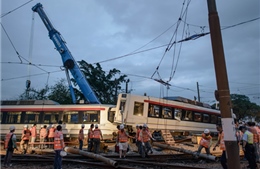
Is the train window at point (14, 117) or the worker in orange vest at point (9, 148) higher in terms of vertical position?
the train window at point (14, 117)

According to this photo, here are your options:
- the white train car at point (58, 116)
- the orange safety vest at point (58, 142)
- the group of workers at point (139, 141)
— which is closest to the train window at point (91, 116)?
the white train car at point (58, 116)

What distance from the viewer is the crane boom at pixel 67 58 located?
810 inches

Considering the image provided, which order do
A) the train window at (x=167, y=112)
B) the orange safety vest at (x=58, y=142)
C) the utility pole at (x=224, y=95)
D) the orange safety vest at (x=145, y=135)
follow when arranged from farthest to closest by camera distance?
the train window at (x=167, y=112) → the orange safety vest at (x=145, y=135) → the orange safety vest at (x=58, y=142) → the utility pole at (x=224, y=95)

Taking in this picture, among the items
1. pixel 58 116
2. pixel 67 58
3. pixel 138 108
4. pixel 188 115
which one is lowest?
pixel 58 116

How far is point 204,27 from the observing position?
12.0 meters

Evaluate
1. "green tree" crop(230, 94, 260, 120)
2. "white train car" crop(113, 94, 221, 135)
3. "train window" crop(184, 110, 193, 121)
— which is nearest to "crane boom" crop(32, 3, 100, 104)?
"white train car" crop(113, 94, 221, 135)

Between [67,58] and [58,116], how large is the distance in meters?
4.79

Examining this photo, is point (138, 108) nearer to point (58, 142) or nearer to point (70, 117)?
point (70, 117)

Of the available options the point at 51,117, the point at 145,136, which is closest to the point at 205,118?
the point at 145,136

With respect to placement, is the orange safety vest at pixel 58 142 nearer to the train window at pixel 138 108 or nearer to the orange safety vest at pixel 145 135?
the orange safety vest at pixel 145 135

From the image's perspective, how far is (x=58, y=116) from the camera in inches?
782

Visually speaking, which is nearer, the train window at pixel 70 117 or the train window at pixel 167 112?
the train window at pixel 167 112

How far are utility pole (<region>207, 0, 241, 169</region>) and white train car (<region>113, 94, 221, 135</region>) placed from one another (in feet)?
42.4

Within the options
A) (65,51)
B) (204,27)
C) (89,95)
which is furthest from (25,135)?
(204,27)
